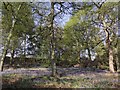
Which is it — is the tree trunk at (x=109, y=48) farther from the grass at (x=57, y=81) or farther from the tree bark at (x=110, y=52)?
the grass at (x=57, y=81)

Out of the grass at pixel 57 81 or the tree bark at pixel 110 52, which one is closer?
the grass at pixel 57 81

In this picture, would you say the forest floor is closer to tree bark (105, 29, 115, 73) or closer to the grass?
the grass

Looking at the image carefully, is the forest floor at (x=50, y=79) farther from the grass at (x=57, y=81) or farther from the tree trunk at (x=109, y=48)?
the tree trunk at (x=109, y=48)

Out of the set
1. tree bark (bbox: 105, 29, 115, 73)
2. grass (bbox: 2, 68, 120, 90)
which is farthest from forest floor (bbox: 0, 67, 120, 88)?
tree bark (bbox: 105, 29, 115, 73)

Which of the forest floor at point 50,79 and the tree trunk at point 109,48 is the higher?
the tree trunk at point 109,48

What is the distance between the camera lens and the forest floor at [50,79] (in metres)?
4.84

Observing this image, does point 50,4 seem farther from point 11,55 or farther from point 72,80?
point 72,80

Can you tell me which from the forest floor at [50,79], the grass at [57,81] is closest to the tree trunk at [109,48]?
the forest floor at [50,79]

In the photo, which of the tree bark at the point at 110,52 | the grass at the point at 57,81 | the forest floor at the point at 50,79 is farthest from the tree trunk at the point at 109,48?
the grass at the point at 57,81

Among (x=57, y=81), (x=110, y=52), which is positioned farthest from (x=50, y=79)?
(x=110, y=52)

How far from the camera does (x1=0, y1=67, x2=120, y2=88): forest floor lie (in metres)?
4.84

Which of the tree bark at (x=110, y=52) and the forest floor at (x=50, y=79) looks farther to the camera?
the tree bark at (x=110, y=52)

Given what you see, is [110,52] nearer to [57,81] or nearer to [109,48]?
[109,48]

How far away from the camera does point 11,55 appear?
Answer: 19.0ft
